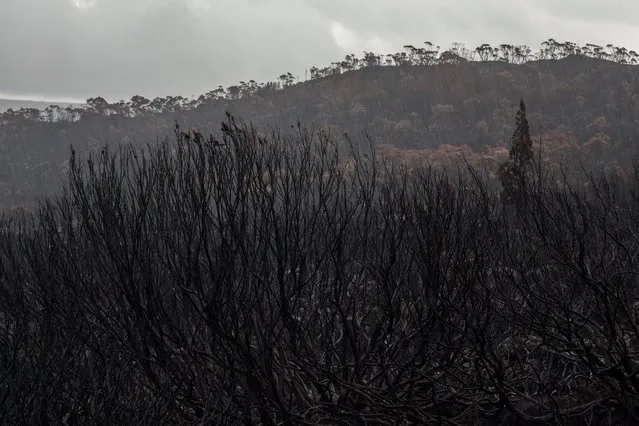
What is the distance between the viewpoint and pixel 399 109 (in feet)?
366

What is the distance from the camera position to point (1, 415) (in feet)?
15.7

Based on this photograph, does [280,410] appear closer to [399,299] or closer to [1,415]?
[399,299]

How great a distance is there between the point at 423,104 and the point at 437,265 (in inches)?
4266

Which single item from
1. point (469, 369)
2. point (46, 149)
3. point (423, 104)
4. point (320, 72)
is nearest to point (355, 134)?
point (423, 104)

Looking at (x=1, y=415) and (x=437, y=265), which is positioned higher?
(x=437, y=265)

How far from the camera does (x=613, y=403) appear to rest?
7055 millimetres

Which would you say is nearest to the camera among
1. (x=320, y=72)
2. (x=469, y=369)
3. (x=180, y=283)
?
(x=180, y=283)

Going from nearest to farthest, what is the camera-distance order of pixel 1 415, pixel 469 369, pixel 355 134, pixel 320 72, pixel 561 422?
1. pixel 1 415
2. pixel 561 422
3. pixel 469 369
4. pixel 355 134
5. pixel 320 72

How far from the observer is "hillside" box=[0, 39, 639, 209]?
94.7 meters

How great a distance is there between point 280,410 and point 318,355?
191cm

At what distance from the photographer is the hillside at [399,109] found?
94.7m

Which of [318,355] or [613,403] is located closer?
[613,403]

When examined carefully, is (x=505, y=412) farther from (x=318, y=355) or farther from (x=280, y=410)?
(x=280, y=410)

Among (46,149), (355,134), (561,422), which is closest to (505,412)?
(561,422)
